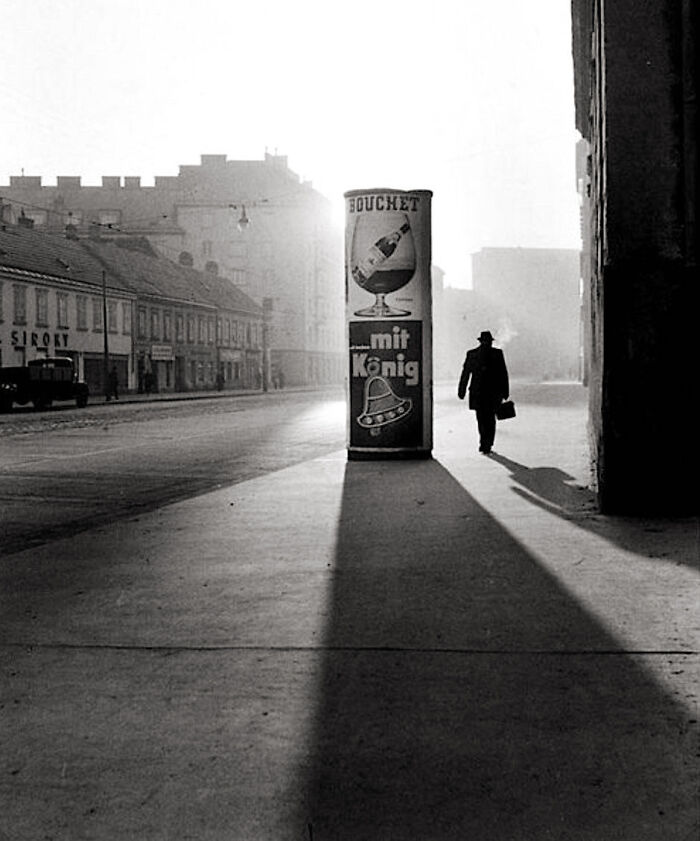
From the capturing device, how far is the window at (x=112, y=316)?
56.2m

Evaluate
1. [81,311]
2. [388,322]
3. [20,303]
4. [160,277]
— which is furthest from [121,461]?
[160,277]

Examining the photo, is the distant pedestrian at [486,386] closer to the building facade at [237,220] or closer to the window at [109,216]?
the building facade at [237,220]

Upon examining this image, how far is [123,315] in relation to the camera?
58.3 meters

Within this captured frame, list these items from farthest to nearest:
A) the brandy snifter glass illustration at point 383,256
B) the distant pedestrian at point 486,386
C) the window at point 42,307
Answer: the window at point 42,307, the distant pedestrian at point 486,386, the brandy snifter glass illustration at point 383,256

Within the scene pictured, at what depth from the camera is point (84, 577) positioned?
244 inches

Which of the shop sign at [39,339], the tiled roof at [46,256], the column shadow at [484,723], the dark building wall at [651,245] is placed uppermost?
the tiled roof at [46,256]

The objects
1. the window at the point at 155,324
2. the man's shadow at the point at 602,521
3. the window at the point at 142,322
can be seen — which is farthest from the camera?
the window at the point at 155,324

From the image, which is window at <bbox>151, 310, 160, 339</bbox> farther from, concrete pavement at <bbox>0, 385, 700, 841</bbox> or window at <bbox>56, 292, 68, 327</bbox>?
concrete pavement at <bbox>0, 385, 700, 841</bbox>

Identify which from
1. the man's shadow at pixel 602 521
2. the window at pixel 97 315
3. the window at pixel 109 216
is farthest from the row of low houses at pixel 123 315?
the man's shadow at pixel 602 521

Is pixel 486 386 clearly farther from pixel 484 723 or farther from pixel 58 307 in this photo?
pixel 58 307

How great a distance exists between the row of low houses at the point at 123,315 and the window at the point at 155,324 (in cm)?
6

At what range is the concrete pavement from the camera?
285 cm

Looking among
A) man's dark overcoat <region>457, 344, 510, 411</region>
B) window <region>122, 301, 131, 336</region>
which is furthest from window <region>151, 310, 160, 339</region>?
man's dark overcoat <region>457, 344, 510, 411</region>

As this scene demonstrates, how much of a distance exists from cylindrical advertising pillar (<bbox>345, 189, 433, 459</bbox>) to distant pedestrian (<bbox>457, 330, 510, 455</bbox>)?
3.79ft
